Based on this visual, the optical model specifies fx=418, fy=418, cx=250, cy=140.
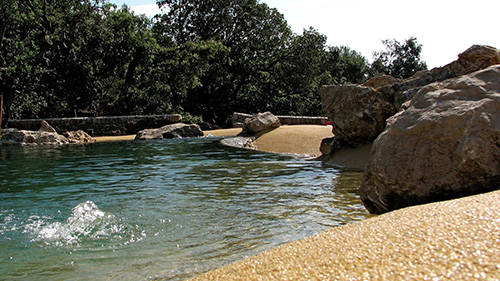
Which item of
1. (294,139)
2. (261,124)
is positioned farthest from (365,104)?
(261,124)

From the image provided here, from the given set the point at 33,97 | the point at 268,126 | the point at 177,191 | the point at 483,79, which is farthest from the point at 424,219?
the point at 33,97

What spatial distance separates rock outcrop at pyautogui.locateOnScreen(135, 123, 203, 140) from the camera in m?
18.5

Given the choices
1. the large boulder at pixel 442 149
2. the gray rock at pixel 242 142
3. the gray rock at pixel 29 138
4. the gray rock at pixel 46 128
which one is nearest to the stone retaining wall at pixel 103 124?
the gray rock at pixel 46 128

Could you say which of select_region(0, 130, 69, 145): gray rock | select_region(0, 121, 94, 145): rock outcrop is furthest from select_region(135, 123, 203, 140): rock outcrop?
select_region(0, 130, 69, 145): gray rock

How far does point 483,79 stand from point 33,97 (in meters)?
23.1

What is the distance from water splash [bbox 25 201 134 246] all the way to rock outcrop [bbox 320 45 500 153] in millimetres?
5539

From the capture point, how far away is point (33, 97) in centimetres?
2241

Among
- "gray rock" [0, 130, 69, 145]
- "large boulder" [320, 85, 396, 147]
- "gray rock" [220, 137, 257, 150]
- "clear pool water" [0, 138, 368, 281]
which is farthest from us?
"gray rock" [0, 130, 69, 145]

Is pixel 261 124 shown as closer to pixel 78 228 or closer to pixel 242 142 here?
pixel 242 142

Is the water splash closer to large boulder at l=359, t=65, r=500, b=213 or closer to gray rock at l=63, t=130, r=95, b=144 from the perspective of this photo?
large boulder at l=359, t=65, r=500, b=213

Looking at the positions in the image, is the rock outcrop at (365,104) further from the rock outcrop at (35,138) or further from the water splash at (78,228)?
the rock outcrop at (35,138)

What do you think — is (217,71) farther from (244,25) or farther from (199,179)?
(199,179)

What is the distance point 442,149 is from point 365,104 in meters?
5.09

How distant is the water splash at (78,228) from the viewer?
3.99m
